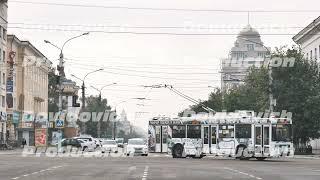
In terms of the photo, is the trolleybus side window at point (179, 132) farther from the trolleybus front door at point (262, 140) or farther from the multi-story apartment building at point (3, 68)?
the multi-story apartment building at point (3, 68)

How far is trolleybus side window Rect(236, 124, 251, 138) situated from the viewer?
43.9 metres

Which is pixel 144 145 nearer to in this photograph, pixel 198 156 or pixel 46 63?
pixel 198 156

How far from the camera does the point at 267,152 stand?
43.3 metres

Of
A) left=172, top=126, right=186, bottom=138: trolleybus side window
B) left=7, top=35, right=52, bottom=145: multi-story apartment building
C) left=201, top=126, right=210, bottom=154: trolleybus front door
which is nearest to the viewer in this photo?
left=201, top=126, right=210, bottom=154: trolleybus front door

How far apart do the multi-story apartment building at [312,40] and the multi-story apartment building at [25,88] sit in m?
36.8

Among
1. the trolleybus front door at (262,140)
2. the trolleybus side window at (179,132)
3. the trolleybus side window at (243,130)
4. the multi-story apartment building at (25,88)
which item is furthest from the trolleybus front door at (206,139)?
the multi-story apartment building at (25,88)

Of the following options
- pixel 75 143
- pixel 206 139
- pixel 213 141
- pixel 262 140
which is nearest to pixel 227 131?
pixel 213 141

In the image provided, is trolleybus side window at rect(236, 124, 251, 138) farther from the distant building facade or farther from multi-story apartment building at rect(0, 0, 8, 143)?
multi-story apartment building at rect(0, 0, 8, 143)

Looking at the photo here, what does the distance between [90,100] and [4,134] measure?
276 feet

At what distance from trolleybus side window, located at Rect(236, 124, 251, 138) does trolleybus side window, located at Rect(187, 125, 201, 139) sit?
9.53ft

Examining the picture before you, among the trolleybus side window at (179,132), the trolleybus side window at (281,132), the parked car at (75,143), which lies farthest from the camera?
the parked car at (75,143)

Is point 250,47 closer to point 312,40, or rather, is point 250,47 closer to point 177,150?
point 312,40

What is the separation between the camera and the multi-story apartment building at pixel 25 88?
8669cm

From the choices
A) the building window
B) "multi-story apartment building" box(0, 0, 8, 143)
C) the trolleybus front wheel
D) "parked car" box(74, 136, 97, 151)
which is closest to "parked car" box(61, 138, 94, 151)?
"parked car" box(74, 136, 97, 151)
